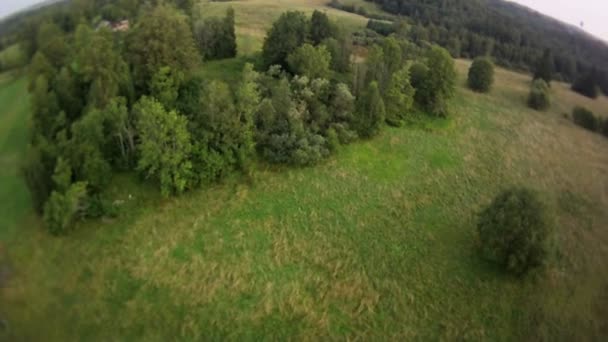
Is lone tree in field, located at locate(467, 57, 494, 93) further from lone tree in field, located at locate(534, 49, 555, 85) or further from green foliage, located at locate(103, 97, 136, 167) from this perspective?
green foliage, located at locate(103, 97, 136, 167)

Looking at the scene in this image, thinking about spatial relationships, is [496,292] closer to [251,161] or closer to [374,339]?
[374,339]

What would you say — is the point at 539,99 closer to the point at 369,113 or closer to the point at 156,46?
the point at 369,113

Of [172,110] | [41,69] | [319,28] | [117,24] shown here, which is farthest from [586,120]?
[41,69]

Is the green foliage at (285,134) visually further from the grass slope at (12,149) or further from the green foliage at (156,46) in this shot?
the grass slope at (12,149)

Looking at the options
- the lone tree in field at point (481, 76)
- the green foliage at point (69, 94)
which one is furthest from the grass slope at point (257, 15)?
the green foliage at point (69, 94)

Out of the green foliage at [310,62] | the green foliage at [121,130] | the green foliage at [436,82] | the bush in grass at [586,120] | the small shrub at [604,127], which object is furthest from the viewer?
the bush in grass at [586,120]
